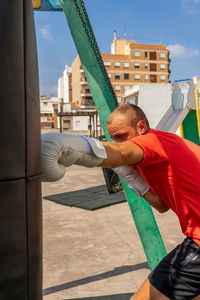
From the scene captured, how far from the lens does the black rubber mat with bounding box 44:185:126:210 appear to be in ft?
22.8

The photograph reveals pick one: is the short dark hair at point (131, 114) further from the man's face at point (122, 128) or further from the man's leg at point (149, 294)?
the man's leg at point (149, 294)

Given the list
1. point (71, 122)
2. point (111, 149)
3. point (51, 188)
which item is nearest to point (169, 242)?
point (111, 149)

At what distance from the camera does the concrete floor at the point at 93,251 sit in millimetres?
3562

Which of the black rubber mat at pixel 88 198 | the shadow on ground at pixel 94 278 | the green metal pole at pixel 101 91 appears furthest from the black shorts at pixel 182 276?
the black rubber mat at pixel 88 198

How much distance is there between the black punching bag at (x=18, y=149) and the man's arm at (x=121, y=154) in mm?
450

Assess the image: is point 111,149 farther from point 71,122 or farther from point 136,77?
point 136,77

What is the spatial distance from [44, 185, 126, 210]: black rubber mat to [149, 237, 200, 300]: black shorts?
190 inches

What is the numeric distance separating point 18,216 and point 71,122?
187 ft

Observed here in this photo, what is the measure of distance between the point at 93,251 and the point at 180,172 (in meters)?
2.99

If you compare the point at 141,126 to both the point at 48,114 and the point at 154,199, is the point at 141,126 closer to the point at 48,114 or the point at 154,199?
the point at 154,199

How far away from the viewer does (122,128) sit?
6.16 feet

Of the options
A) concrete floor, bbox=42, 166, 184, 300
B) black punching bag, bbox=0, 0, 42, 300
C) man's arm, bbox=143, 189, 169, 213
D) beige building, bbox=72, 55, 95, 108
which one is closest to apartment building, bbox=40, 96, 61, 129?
beige building, bbox=72, 55, 95, 108

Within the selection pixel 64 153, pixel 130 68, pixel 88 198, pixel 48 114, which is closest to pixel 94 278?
pixel 64 153

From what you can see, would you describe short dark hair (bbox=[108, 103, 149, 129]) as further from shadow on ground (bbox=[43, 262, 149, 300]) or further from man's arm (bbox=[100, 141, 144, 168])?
shadow on ground (bbox=[43, 262, 149, 300])
